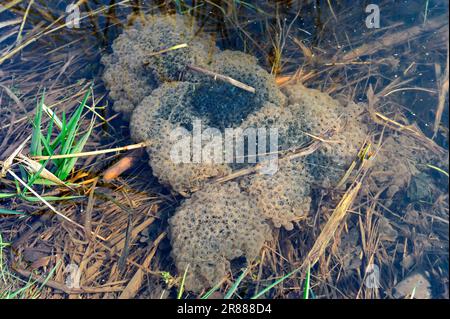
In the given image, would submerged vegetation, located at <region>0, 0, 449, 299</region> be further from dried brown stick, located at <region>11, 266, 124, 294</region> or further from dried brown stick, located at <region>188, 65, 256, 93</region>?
dried brown stick, located at <region>188, 65, 256, 93</region>

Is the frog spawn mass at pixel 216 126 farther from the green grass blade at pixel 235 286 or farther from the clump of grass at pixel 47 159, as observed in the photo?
the clump of grass at pixel 47 159

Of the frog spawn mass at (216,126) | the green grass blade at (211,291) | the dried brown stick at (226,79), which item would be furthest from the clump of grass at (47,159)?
the green grass blade at (211,291)

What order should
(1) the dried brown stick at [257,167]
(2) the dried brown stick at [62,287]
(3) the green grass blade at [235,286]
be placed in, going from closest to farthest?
(3) the green grass blade at [235,286] < (2) the dried brown stick at [62,287] < (1) the dried brown stick at [257,167]

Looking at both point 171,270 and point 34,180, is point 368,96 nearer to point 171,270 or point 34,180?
point 171,270

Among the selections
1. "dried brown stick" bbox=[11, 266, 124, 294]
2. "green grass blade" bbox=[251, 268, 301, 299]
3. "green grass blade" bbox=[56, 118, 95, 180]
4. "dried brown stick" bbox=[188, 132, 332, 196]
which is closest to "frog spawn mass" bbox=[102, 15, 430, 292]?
"dried brown stick" bbox=[188, 132, 332, 196]

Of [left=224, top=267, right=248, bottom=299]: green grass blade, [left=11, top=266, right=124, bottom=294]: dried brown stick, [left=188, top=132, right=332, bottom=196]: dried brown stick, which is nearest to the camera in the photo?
[left=224, top=267, right=248, bottom=299]: green grass blade

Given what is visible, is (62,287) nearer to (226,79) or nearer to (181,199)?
(181,199)
